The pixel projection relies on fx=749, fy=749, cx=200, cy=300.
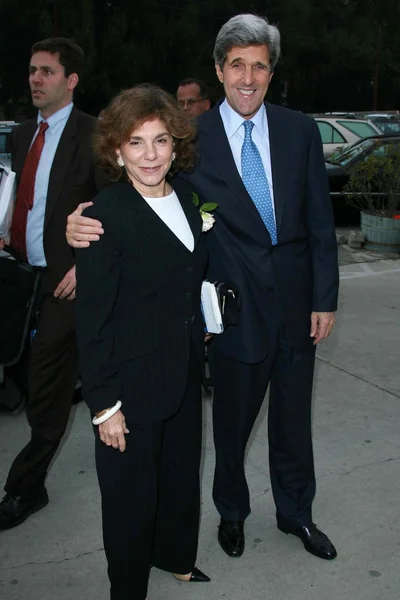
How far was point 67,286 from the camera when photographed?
3189mm

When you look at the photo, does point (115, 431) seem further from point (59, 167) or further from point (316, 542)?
point (59, 167)

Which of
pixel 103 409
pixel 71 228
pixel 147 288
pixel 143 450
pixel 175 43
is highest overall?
pixel 175 43

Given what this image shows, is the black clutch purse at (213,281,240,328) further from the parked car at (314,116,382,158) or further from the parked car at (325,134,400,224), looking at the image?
the parked car at (314,116,382,158)

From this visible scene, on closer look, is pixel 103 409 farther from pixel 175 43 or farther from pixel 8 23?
pixel 175 43

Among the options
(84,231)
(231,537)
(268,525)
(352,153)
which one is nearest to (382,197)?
(352,153)

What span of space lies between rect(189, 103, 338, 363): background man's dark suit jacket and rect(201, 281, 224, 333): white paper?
243 millimetres

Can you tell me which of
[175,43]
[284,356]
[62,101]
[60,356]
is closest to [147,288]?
[284,356]

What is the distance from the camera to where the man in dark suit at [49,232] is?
3209mm

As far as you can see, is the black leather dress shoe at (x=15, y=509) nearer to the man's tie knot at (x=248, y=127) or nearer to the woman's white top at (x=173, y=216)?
the woman's white top at (x=173, y=216)

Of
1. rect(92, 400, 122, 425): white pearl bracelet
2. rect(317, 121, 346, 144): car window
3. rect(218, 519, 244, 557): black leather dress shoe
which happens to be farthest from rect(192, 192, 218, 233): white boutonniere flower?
rect(317, 121, 346, 144): car window

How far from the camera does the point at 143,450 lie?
2.46 metres

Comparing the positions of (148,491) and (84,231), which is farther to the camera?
(148,491)

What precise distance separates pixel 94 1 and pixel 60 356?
1303 inches

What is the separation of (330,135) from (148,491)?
1428cm
